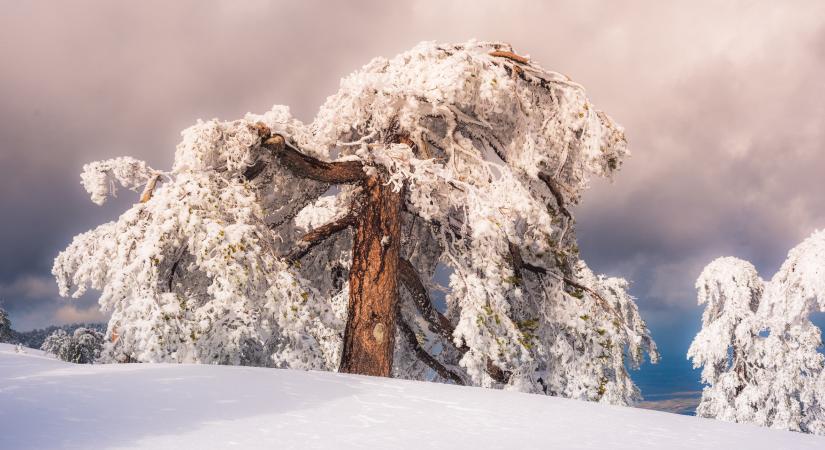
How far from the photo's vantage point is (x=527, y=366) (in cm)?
990

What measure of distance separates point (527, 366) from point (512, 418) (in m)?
6.38

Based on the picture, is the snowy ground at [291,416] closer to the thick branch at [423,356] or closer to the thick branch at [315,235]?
the thick branch at [315,235]

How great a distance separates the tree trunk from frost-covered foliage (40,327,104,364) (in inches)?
463

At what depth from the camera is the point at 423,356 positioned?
11.5 meters

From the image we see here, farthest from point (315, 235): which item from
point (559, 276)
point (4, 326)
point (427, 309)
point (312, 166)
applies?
point (4, 326)

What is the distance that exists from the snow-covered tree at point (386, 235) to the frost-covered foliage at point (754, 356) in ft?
17.3

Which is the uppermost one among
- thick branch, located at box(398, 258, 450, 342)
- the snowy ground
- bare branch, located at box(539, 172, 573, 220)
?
bare branch, located at box(539, 172, 573, 220)

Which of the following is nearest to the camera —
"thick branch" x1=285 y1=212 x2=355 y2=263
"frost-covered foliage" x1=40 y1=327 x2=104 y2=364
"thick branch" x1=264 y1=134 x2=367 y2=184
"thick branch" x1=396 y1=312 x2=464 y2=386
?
"thick branch" x1=264 y1=134 x2=367 y2=184

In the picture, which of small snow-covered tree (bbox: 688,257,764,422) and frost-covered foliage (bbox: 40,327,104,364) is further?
frost-covered foliage (bbox: 40,327,104,364)

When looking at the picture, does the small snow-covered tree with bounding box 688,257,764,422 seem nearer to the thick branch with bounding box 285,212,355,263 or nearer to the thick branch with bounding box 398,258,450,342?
the thick branch with bounding box 398,258,450,342

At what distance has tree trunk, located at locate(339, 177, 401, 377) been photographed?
29.1 ft

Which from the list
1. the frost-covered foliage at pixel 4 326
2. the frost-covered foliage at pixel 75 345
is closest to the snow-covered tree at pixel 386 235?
the frost-covered foliage at pixel 75 345

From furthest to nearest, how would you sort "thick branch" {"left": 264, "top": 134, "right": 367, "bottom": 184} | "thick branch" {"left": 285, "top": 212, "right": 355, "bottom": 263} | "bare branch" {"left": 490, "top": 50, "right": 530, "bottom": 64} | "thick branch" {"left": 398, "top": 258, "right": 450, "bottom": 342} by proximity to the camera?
"thick branch" {"left": 398, "top": 258, "right": 450, "bottom": 342}, "bare branch" {"left": 490, "top": 50, "right": 530, "bottom": 64}, "thick branch" {"left": 285, "top": 212, "right": 355, "bottom": 263}, "thick branch" {"left": 264, "top": 134, "right": 367, "bottom": 184}

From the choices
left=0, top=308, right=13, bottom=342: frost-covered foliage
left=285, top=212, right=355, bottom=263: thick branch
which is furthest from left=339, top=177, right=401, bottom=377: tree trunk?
left=0, top=308, right=13, bottom=342: frost-covered foliage
